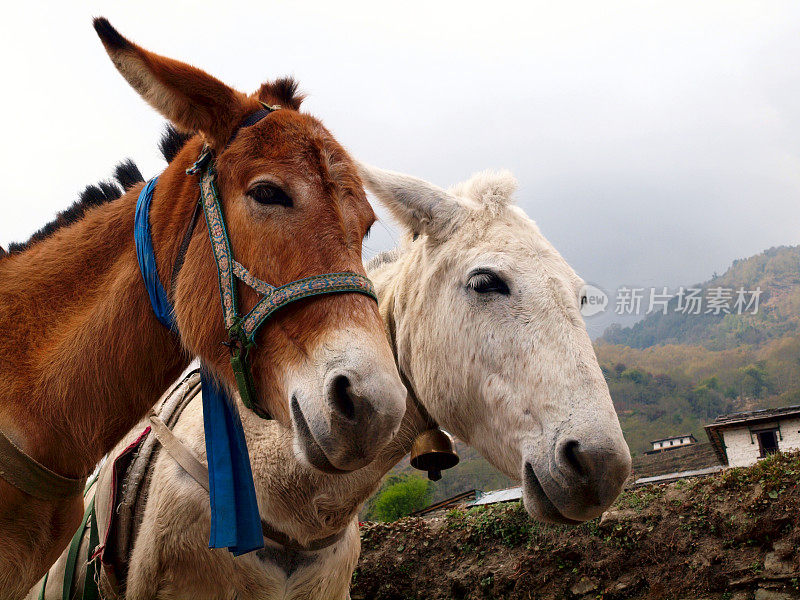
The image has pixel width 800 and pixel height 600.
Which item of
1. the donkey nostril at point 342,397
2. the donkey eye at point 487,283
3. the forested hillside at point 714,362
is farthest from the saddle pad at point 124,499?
the forested hillside at point 714,362

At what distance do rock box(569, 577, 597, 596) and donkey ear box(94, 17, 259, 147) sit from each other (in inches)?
299

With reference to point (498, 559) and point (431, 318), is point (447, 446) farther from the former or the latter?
point (498, 559)

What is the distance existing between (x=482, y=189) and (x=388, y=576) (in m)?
7.27

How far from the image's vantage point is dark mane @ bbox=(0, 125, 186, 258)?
9.31 feet

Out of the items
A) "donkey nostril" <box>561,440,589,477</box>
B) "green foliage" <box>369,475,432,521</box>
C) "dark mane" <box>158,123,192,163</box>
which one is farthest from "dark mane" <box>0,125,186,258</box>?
"green foliage" <box>369,475,432,521</box>

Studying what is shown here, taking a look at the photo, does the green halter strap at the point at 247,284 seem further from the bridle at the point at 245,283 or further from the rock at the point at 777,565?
the rock at the point at 777,565

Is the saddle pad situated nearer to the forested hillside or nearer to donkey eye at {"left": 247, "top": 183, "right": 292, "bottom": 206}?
donkey eye at {"left": 247, "top": 183, "right": 292, "bottom": 206}

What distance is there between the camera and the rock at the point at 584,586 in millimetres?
7512

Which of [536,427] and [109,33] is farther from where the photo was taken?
[536,427]

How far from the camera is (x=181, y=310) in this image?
222cm

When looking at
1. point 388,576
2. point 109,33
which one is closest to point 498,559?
point 388,576

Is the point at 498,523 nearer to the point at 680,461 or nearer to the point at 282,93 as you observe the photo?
the point at 282,93

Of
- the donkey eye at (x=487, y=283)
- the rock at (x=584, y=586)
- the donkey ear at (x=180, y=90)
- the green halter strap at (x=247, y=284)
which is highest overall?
the donkey ear at (x=180, y=90)

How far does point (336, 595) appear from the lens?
364 centimetres
